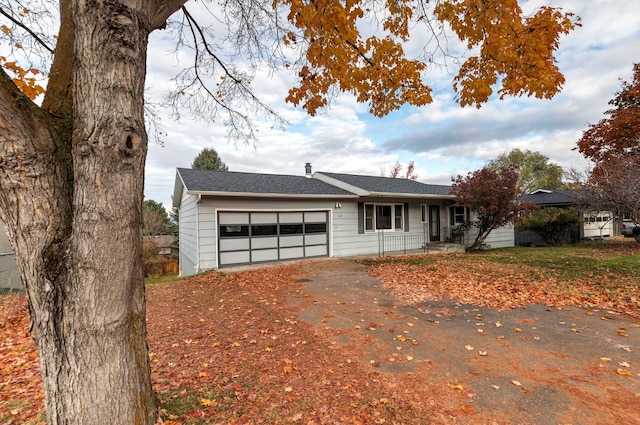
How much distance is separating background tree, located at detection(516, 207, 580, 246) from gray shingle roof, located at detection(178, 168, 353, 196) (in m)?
11.8

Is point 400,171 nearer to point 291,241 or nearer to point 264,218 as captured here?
point 291,241

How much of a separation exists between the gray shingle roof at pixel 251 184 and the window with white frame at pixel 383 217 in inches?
63.2

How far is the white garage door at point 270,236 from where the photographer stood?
427 inches

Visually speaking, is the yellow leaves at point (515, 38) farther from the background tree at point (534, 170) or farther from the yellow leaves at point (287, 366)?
the background tree at point (534, 170)

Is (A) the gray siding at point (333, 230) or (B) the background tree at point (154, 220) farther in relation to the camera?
(B) the background tree at point (154, 220)

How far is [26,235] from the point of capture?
189 centimetres

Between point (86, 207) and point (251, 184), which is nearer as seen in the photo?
point (86, 207)

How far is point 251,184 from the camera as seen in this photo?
12070 mm

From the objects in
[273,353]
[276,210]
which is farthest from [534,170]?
[273,353]

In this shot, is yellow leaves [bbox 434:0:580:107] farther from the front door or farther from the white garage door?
the front door

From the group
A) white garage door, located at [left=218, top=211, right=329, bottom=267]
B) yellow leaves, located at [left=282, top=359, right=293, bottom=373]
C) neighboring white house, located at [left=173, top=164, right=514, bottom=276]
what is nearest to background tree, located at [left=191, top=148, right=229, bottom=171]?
neighboring white house, located at [left=173, top=164, right=514, bottom=276]

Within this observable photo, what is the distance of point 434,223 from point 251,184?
1017 centimetres

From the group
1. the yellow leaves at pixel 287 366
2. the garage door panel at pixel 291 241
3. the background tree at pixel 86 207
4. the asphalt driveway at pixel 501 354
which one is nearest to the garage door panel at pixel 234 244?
the garage door panel at pixel 291 241

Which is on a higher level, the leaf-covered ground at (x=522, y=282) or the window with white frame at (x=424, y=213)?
the window with white frame at (x=424, y=213)
